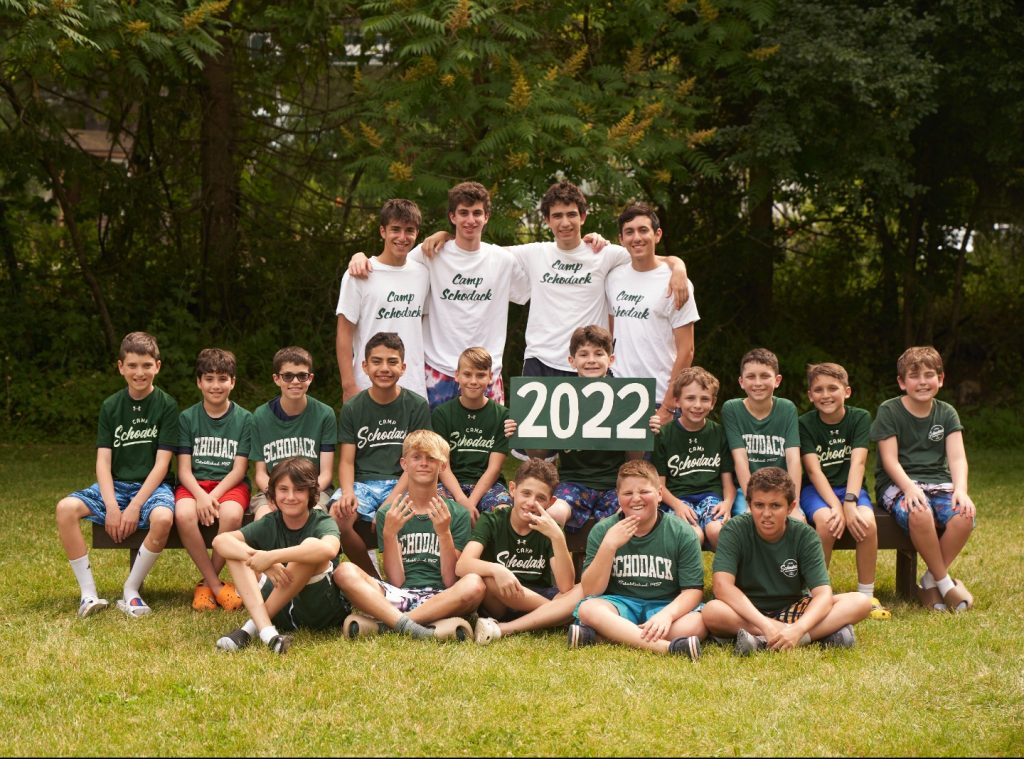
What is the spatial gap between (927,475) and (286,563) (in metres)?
3.79

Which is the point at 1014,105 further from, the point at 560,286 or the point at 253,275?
the point at 253,275

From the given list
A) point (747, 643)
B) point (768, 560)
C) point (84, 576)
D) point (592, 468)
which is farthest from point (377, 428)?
point (747, 643)

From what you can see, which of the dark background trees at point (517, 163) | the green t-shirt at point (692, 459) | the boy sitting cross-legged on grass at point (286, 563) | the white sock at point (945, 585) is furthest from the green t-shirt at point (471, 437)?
the dark background trees at point (517, 163)

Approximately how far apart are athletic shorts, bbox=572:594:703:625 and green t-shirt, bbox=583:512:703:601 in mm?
29

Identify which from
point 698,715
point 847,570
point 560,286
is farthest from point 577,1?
point 698,715

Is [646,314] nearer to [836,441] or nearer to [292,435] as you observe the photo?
[836,441]

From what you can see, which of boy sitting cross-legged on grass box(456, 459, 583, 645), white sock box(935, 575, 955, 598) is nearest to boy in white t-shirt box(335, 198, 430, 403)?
boy sitting cross-legged on grass box(456, 459, 583, 645)

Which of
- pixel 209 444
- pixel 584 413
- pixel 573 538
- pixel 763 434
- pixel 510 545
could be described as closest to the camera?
pixel 510 545

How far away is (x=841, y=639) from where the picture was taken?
6.04 m

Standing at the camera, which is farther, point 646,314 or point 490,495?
point 646,314

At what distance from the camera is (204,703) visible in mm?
5066

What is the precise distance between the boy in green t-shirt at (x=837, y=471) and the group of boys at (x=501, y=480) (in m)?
0.02

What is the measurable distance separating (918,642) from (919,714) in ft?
4.22

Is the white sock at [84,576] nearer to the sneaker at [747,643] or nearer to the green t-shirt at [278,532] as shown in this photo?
the green t-shirt at [278,532]
